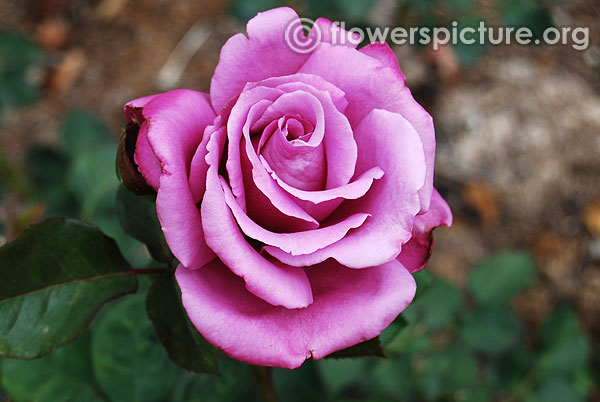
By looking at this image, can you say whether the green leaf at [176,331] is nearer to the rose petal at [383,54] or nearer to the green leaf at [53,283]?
the green leaf at [53,283]

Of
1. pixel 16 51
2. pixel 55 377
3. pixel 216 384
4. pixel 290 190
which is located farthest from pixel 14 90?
pixel 290 190

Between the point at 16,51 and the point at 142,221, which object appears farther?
the point at 16,51

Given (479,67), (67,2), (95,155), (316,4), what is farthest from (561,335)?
(67,2)

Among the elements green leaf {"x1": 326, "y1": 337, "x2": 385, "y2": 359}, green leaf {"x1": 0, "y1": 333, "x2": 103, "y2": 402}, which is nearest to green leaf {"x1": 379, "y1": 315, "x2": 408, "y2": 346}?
green leaf {"x1": 326, "y1": 337, "x2": 385, "y2": 359}

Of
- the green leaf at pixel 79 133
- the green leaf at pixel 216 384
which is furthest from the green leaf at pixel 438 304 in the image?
the green leaf at pixel 79 133

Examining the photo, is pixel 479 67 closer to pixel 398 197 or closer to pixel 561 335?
pixel 561 335

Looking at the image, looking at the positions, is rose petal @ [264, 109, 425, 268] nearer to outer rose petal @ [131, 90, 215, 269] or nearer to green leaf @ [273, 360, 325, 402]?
outer rose petal @ [131, 90, 215, 269]

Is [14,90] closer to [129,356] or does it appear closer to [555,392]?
[129,356]
